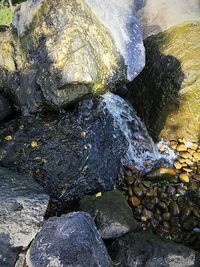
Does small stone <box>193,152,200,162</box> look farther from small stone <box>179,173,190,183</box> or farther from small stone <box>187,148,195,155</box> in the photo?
small stone <box>179,173,190,183</box>

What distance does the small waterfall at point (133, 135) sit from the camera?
517cm

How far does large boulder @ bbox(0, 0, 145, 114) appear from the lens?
461cm

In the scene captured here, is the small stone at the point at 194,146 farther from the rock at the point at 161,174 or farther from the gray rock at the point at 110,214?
the gray rock at the point at 110,214

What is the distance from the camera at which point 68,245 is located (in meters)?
2.73

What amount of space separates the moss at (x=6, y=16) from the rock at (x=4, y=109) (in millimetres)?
4428

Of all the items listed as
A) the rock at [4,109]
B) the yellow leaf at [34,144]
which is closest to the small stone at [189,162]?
the yellow leaf at [34,144]

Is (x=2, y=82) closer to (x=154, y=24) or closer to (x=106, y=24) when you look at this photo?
(x=106, y=24)

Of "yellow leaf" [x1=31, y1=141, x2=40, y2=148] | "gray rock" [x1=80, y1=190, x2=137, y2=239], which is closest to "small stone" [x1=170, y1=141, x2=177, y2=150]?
"gray rock" [x1=80, y1=190, x2=137, y2=239]

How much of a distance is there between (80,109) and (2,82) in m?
1.38

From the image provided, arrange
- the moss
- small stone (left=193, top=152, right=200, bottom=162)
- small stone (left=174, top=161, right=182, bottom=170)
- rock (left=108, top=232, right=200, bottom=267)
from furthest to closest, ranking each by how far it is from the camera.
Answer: the moss → small stone (left=193, top=152, right=200, bottom=162) → small stone (left=174, top=161, right=182, bottom=170) → rock (left=108, top=232, right=200, bottom=267)

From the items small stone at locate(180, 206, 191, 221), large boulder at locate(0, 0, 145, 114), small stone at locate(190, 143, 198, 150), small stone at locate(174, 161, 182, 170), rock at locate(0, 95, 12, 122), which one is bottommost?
small stone at locate(180, 206, 191, 221)

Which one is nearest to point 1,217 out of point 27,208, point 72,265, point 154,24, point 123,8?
point 27,208

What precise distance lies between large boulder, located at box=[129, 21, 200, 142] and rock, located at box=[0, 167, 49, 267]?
9.22 ft

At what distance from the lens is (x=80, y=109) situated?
197 inches
